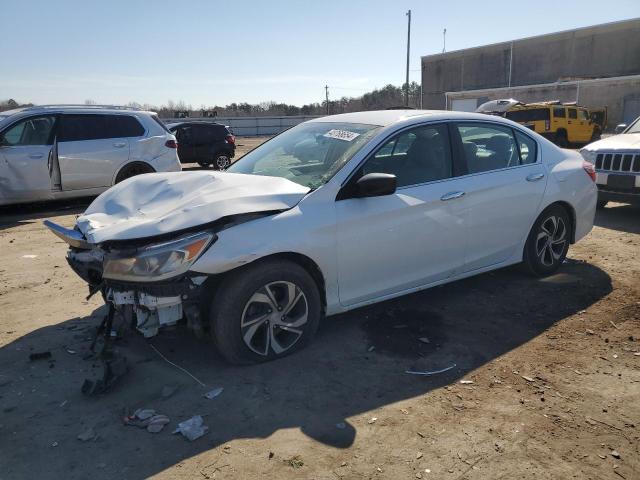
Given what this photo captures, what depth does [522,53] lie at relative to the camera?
5556 centimetres

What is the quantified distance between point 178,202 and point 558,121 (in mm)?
24321

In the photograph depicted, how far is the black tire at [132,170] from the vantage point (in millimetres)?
9672

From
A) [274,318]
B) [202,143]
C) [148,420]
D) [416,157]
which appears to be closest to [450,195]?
[416,157]

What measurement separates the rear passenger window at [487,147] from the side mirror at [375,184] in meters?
1.12

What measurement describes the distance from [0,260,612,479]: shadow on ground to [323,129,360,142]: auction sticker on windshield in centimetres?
150

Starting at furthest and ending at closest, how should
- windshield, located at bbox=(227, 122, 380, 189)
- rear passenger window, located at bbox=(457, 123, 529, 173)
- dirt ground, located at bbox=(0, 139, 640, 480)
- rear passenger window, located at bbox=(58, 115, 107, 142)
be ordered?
rear passenger window, located at bbox=(58, 115, 107, 142)
rear passenger window, located at bbox=(457, 123, 529, 173)
windshield, located at bbox=(227, 122, 380, 189)
dirt ground, located at bbox=(0, 139, 640, 480)

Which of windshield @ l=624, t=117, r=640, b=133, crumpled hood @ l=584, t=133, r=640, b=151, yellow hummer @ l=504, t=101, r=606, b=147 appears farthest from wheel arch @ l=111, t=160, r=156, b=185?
yellow hummer @ l=504, t=101, r=606, b=147

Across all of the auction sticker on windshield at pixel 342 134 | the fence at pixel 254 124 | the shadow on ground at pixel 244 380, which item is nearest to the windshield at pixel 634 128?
the shadow on ground at pixel 244 380

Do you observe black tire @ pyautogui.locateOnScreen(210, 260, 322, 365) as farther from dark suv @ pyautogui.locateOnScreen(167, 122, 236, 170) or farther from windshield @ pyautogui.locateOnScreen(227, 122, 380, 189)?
dark suv @ pyautogui.locateOnScreen(167, 122, 236, 170)

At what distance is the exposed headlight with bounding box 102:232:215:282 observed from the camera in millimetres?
3178

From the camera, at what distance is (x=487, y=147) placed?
4.68 m

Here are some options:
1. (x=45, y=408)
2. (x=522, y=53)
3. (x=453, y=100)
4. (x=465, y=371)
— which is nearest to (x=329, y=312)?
(x=465, y=371)

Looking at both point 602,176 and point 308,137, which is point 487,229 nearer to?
point 308,137

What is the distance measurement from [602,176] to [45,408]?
7982mm
